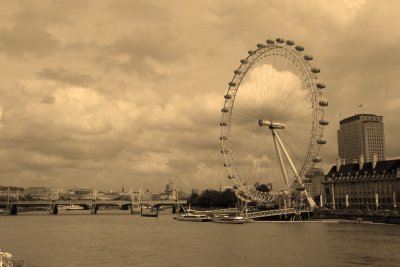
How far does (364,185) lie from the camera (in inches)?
3656

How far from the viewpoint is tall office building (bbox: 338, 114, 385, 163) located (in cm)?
15962

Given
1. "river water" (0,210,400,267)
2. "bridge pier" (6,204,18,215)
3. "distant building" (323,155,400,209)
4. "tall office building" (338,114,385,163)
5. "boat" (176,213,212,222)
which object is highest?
"tall office building" (338,114,385,163)

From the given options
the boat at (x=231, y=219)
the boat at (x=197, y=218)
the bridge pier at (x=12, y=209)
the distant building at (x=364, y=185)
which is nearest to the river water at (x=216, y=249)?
the boat at (x=231, y=219)

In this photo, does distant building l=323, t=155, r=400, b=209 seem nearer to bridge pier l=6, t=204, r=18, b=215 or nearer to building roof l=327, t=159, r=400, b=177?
building roof l=327, t=159, r=400, b=177

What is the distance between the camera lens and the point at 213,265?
32.2m

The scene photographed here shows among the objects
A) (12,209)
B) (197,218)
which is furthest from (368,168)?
(12,209)

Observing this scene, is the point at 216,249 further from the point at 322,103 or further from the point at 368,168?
the point at 368,168

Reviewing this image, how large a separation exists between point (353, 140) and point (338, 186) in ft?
219

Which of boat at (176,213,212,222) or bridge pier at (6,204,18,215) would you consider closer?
boat at (176,213,212,222)

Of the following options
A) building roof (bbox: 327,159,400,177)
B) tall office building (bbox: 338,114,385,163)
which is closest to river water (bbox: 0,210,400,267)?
building roof (bbox: 327,159,400,177)

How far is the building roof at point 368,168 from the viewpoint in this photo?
88.1 meters

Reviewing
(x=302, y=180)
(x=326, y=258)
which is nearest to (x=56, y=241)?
(x=326, y=258)

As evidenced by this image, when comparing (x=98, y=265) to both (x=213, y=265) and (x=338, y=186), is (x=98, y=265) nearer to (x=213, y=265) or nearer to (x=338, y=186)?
(x=213, y=265)

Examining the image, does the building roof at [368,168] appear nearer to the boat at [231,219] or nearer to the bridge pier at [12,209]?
the boat at [231,219]
